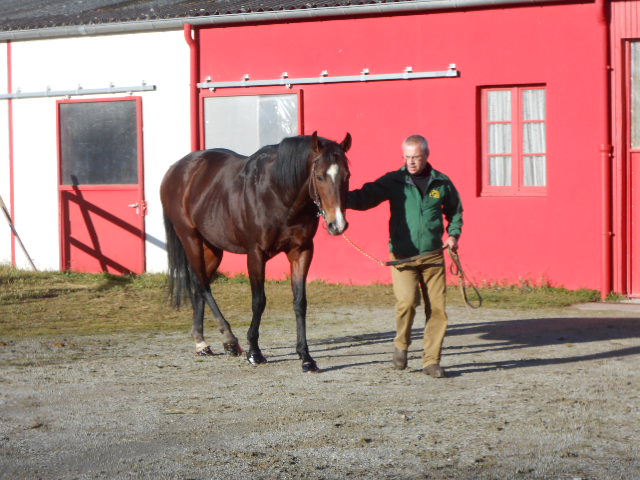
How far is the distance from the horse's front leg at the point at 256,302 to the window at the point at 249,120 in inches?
256

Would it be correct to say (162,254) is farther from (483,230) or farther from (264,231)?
(264,231)

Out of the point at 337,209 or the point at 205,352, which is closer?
the point at 337,209

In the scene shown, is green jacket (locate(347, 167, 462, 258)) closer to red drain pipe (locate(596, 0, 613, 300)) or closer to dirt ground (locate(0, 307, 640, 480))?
dirt ground (locate(0, 307, 640, 480))

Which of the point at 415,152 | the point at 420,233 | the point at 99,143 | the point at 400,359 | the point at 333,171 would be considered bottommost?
the point at 400,359

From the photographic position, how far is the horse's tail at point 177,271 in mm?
10336

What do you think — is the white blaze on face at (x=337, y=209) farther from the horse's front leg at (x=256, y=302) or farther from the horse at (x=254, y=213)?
the horse's front leg at (x=256, y=302)

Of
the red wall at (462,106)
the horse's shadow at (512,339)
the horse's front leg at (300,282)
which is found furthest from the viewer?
the red wall at (462,106)

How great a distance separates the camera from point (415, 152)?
7.87 meters

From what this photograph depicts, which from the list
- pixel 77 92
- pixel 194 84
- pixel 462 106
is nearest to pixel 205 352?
pixel 462 106

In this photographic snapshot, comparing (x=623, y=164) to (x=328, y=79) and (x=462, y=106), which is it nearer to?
(x=462, y=106)

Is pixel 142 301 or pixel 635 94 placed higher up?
pixel 635 94

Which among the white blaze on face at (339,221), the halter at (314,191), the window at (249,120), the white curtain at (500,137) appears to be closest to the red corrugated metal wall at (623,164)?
the white curtain at (500,137)

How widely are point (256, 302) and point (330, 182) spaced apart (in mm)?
1453

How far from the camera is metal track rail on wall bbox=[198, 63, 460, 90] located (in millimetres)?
14173
